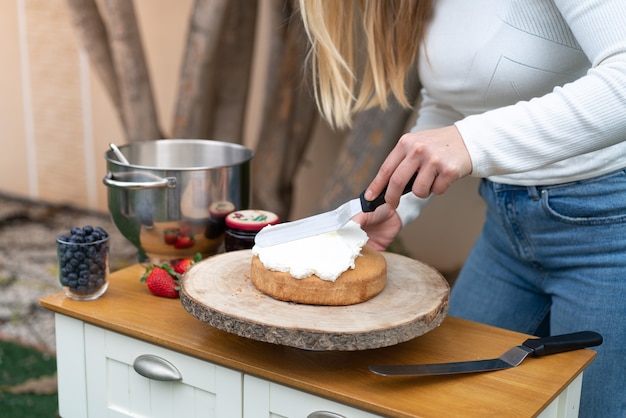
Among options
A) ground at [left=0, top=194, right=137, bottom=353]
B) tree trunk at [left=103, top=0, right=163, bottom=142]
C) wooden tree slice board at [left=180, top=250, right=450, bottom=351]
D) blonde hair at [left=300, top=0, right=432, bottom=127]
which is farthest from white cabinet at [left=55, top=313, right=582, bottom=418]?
tree trunk at [left=103, top=0, right=163, bottom=142]

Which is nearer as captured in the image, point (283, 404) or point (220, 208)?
point (283, 404)

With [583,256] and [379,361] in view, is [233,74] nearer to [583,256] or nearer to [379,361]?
[583,256]

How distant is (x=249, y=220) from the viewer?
1.57m

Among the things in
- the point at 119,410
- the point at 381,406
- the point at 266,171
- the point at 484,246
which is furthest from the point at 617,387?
the point at 266,171

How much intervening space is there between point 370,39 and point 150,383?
0.75 meters

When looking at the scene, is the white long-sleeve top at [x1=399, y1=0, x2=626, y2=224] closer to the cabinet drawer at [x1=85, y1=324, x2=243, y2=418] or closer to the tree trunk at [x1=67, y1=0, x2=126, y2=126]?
the cabinet drawer at [x1=85, y1=324, x2=243, y2=418]

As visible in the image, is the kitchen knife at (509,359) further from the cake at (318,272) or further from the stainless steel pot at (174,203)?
the stainless steel pot at (174,203)

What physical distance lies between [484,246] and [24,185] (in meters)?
3.99

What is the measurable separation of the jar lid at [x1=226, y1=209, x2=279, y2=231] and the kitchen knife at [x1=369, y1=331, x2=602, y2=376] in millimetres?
497

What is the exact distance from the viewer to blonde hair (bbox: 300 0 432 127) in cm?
147

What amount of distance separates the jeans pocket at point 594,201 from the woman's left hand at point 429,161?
0.34 m

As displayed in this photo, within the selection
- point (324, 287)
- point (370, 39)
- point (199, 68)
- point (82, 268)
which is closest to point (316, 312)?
point (324, 287)

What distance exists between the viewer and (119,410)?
1.39 metres

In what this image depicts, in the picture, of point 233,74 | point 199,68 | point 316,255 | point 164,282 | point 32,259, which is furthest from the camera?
point 32,259
